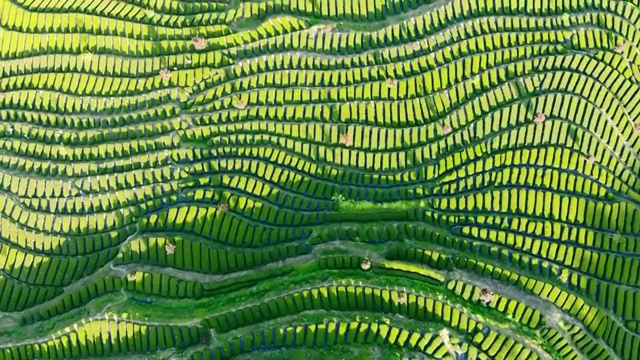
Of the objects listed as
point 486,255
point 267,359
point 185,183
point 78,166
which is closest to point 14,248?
point 78,166

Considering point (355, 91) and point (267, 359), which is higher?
point (355, 91)

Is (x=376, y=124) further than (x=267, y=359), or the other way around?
(x=376, y=124)

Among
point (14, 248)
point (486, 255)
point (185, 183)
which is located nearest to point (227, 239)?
point (185, 183)

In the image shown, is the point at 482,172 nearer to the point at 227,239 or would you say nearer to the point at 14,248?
the point at 227,239

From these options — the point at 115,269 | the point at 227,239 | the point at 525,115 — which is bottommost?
the point at 115,269

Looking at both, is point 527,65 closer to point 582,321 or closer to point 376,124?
point 376,124

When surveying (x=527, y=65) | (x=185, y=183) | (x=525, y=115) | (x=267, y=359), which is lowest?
(x=267, y=359)
